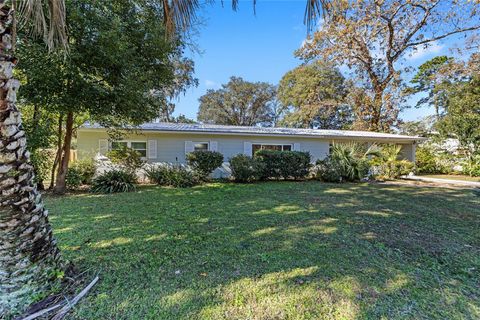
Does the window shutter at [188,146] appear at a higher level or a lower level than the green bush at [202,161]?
higher

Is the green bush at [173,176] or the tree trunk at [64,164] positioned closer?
the tree trunk at [64,164]

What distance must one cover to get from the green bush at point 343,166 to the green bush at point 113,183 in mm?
8250

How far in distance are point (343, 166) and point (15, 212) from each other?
434 inches

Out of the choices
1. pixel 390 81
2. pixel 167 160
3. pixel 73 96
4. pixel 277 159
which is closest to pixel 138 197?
pixel 73 96

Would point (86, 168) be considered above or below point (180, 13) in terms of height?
below

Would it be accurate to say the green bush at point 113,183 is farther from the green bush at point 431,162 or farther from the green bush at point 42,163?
the green bush at point 431,162

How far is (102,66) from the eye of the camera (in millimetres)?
6688

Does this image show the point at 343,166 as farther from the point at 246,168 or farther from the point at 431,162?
the point at 431,162

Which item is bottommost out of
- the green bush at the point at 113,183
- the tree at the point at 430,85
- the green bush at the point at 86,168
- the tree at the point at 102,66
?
the green bush at the point at 113,183

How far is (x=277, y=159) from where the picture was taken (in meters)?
10.7

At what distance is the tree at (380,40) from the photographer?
572 inches

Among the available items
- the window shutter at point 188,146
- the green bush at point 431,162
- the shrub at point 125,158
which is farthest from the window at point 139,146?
the green bush at point 431,162

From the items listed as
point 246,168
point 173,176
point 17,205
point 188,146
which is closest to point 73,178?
point 173,176

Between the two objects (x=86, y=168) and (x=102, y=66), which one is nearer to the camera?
(x=102, y=66)
